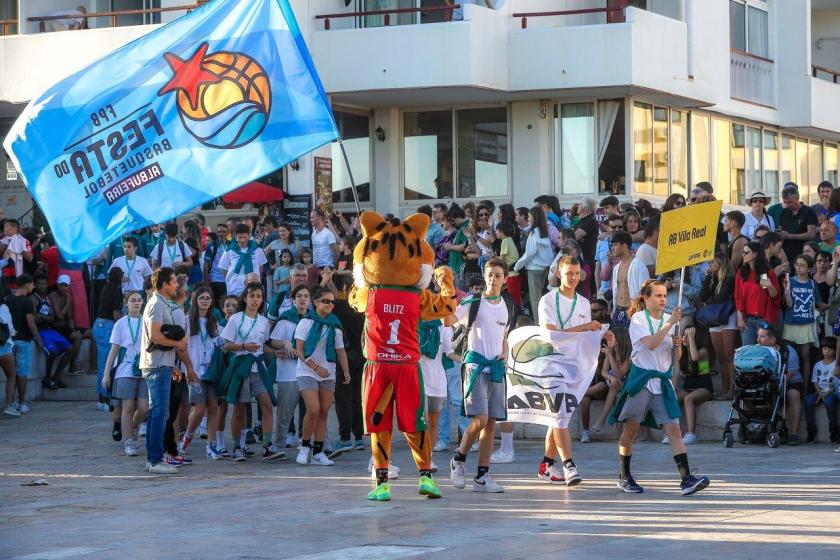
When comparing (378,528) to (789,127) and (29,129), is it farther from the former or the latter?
(789,127)

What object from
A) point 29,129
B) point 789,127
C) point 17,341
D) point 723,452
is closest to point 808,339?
point 723,452

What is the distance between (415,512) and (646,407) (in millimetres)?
2315

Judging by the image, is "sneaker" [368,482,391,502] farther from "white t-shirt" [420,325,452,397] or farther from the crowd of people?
"white t-shirt" [420,325,452,397]

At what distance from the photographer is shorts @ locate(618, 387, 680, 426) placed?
12.3 metres

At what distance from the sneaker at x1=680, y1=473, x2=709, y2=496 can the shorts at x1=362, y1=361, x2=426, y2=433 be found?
2.15 m

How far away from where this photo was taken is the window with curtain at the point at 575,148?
27.2 m

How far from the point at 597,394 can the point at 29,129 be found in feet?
23.3

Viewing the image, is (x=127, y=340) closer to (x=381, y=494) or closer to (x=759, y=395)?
(x=381, y=494)

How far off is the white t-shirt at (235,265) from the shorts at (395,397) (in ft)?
30.4

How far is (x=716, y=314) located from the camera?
1717 centimetres

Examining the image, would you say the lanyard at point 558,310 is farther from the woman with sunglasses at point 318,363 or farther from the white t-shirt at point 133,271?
the white t-shirt at point 133,271

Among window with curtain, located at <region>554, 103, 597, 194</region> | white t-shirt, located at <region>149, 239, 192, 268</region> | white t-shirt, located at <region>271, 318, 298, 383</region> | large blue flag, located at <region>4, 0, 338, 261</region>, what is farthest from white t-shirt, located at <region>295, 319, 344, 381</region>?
window with curtain, located at <region>554, 103, 597, 194</region>

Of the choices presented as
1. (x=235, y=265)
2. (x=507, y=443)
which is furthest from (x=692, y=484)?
(x=235, y=265)

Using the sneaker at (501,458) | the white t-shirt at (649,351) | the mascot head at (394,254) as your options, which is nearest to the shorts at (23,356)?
the sneaker at (501,458)
